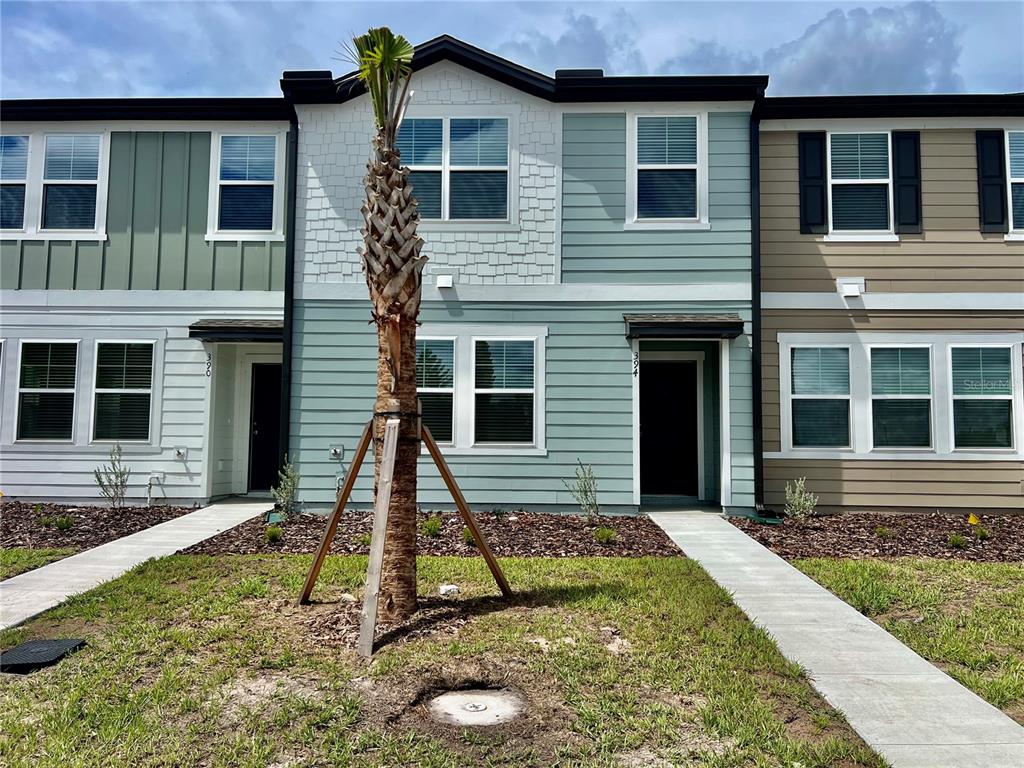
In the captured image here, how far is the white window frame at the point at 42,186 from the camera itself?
9844 millimetres

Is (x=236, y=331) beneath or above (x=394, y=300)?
above

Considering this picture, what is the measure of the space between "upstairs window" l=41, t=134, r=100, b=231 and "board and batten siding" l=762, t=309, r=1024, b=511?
1016 cm

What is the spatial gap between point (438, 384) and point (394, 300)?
4686 millimetres

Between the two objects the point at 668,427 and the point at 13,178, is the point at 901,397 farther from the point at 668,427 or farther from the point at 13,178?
the point at 13,178

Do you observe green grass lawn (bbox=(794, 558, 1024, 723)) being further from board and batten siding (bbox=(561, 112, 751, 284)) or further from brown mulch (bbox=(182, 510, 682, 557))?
board and batten siding (bbox=(561, 112, 751, 284))

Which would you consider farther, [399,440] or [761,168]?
[761,168]

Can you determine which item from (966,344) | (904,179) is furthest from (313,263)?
(966,344)

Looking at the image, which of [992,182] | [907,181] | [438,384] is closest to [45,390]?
→ [438,384]

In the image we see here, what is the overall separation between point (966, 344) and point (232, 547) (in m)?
10.1

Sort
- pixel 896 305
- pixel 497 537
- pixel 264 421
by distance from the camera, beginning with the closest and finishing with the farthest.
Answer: pixel 497 537
pixel 896 305
pixel 264 421

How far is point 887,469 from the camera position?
952cm

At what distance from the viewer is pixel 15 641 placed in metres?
4.46

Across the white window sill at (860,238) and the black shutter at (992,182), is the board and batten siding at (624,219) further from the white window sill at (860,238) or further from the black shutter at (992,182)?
the black shutter at (992,182)

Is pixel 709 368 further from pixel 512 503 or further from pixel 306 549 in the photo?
pixel 306 549
